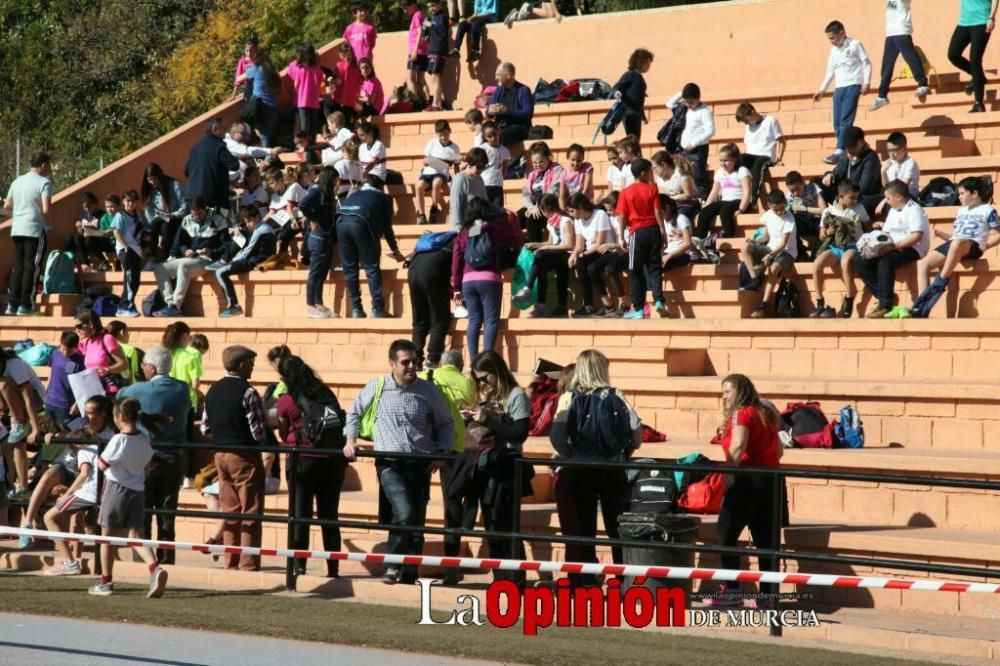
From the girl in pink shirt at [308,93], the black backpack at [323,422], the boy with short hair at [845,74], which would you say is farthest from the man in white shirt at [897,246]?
the girl in pink shirt at [308,93]

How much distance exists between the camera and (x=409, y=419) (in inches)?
477

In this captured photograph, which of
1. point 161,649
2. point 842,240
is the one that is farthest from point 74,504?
point 842,240

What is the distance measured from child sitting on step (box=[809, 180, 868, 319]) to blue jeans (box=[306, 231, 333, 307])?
16.8ft

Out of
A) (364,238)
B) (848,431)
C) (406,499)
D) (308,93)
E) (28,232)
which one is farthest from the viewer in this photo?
(308,93)

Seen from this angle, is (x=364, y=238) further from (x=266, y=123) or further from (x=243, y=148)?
(x=266, y=123)

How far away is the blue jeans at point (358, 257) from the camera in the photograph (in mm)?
17141

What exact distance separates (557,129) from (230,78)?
38.9 feet

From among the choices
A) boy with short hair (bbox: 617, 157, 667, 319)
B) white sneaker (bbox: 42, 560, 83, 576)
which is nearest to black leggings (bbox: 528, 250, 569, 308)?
boy with short hair (bbox: 617, 157, 667, 319)

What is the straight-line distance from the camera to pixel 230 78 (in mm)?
31859

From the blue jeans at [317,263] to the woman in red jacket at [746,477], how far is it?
7114 millimetres

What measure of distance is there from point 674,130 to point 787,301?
3.74 meters

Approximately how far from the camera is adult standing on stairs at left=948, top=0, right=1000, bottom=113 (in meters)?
18.2

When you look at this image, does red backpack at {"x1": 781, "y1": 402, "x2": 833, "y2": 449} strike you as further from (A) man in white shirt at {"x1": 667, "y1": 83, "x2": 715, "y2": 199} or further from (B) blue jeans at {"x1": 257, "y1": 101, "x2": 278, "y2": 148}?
(B) blue jeans at {"x1": 257, "y1": 101, "x2": 278, "y2": 148}

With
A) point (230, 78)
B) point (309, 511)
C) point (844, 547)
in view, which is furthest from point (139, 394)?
point (230, 78)
